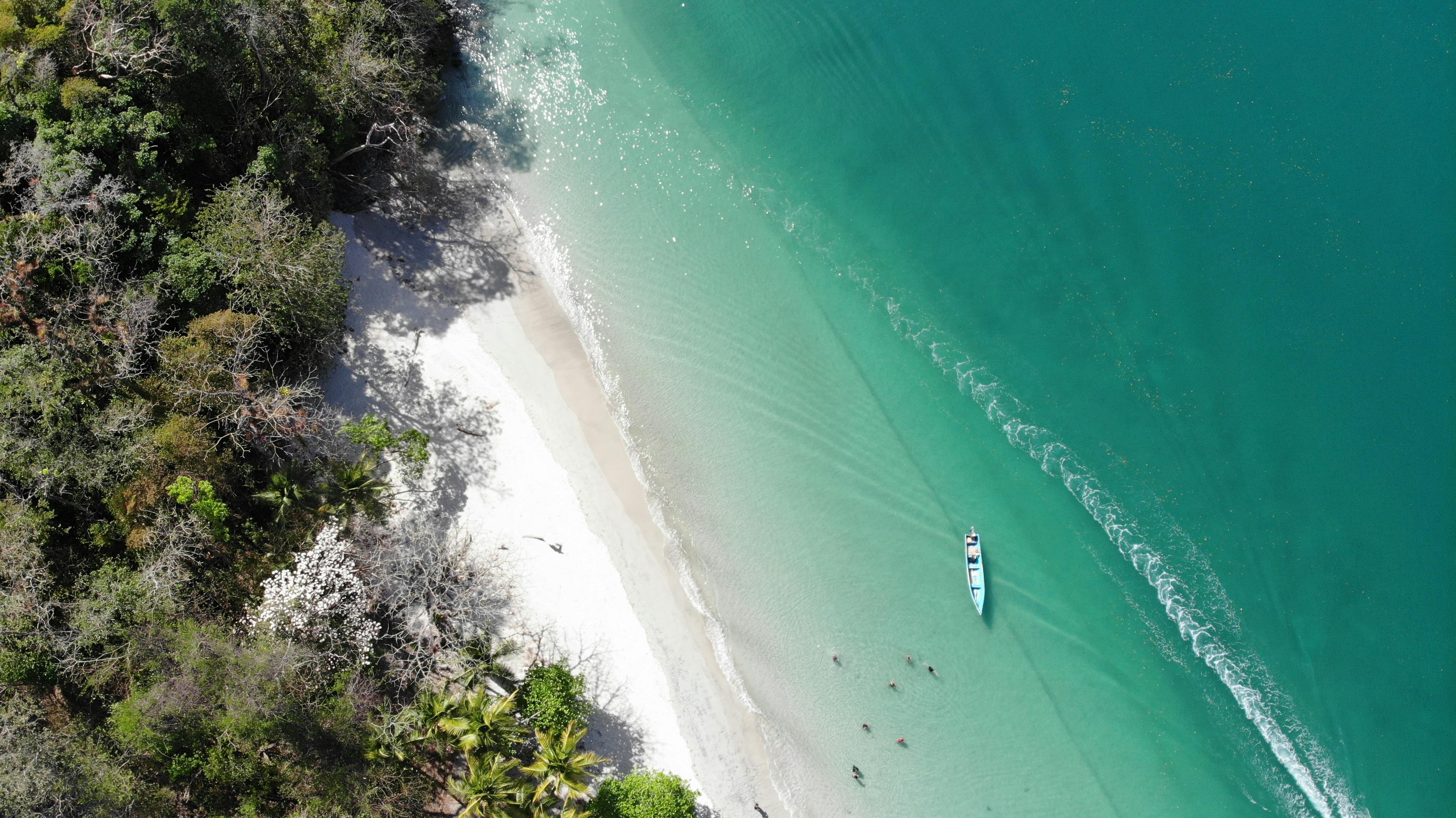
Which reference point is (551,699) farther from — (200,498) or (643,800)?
(200,498)

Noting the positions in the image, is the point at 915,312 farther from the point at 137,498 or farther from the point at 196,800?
the point at 196,800

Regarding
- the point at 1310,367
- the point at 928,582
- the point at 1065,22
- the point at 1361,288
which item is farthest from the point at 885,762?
the point at 1065,22

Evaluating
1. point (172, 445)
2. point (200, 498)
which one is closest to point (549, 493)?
point (200, 498)

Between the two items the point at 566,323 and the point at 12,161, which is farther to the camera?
the point at 566,323

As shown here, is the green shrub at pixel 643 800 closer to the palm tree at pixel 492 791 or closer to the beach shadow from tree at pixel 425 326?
the palm tree at pixel 492 791

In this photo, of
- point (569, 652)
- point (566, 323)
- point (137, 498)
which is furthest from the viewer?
point (566, 323)

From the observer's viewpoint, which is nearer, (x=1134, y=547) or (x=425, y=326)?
(x=425, y=326)

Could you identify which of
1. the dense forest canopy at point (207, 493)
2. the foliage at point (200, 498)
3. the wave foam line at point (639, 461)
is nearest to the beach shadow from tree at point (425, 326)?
the wave foam line at point (639, 461)
